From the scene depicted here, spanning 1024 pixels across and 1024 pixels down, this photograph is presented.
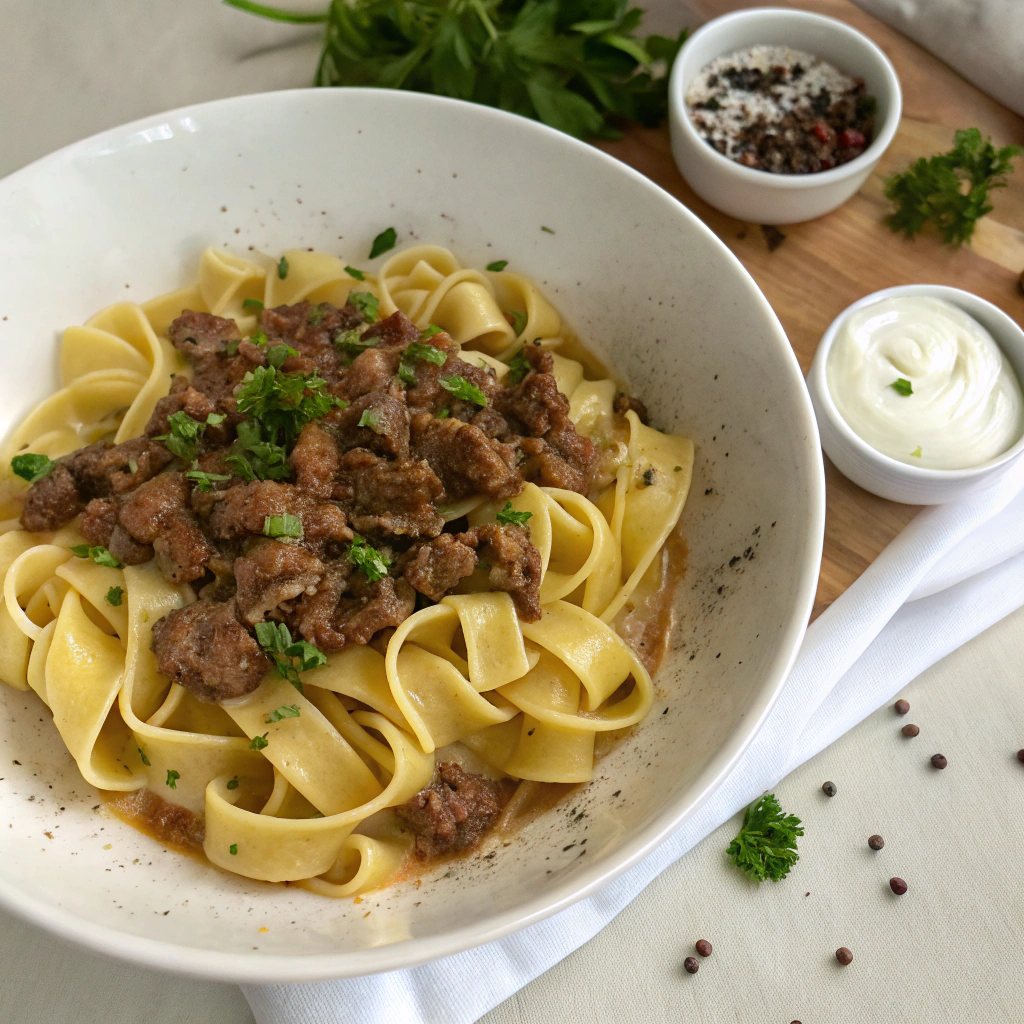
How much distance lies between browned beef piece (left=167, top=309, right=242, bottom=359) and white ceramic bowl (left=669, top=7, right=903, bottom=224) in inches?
133

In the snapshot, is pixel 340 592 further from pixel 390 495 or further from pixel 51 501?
pixel 51 501

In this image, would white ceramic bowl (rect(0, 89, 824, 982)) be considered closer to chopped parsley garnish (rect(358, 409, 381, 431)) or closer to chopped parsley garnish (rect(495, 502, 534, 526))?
chopped parsley garnish (rect(495, 502, 534, 526))

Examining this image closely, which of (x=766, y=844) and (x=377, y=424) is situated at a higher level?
(x=377, y=424)

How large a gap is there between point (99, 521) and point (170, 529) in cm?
49

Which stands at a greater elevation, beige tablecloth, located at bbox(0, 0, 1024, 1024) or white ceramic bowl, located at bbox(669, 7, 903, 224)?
white ceramic bowl, located at bbox(669, 7, 903, 224)

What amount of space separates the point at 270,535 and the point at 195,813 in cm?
149

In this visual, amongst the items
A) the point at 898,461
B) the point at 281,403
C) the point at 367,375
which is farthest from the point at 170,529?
the point at 898,461

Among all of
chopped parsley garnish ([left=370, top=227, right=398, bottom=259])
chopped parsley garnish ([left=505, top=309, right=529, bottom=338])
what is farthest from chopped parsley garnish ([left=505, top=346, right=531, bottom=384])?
chopped parsley garnish ([left=370, top=227, right=398, bottom=259])

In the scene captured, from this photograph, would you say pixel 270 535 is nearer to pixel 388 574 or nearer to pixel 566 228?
pixel 388 574

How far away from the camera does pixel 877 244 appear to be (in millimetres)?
6520

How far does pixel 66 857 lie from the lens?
13.5 ft

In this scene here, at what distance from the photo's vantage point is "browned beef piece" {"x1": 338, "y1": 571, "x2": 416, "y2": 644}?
425 centimetres

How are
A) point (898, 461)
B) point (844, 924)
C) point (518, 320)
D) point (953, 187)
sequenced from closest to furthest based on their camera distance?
point (844, 924)
point (898, 461)
point (518, 320)
point (953, 187)

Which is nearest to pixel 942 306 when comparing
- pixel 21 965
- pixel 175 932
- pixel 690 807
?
pixel 690 807
